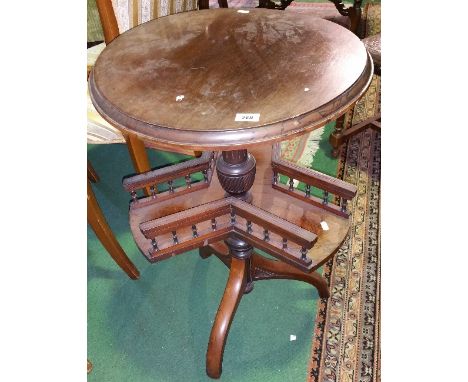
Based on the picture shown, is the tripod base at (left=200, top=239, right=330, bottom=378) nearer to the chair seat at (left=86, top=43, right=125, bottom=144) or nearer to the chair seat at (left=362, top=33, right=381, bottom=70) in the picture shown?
the chair seat at (left=86, top=43, right=125, bottom=144)

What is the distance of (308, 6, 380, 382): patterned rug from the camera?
5.18ft

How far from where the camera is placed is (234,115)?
105 cm

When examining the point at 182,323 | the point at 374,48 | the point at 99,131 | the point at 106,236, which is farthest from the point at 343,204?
the point at 374,48

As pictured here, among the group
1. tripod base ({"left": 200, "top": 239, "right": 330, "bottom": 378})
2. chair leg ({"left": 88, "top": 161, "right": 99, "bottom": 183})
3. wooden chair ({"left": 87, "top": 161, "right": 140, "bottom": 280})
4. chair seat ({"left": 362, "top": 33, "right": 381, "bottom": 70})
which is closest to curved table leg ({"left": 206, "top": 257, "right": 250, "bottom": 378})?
tripod base ({"left": 200, "top": 239, "right": 330, "bottom": 378})

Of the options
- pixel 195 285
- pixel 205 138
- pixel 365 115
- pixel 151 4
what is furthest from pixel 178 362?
pixel 365 115

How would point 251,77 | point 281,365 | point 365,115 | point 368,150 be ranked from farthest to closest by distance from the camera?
point 365,115 < point 368,150 < point 281,365 < point 251,77

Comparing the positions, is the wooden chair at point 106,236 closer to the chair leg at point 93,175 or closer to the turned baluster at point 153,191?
the turned baluster at point 153,191

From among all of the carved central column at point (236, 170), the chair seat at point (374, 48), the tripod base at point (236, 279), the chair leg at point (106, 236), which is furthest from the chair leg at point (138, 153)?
the chair seat at point (374, 48)

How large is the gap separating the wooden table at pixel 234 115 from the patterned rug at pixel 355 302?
5.7 inches

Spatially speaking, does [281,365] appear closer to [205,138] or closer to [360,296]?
[360,296]

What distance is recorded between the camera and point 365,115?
9.25ft

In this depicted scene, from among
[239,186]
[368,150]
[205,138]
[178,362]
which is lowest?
[178,362]

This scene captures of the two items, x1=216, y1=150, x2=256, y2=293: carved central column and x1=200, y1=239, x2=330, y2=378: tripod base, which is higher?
x1=216, y1=150, x2=256, y2=293: carved central column

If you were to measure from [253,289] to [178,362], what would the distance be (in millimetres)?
416
